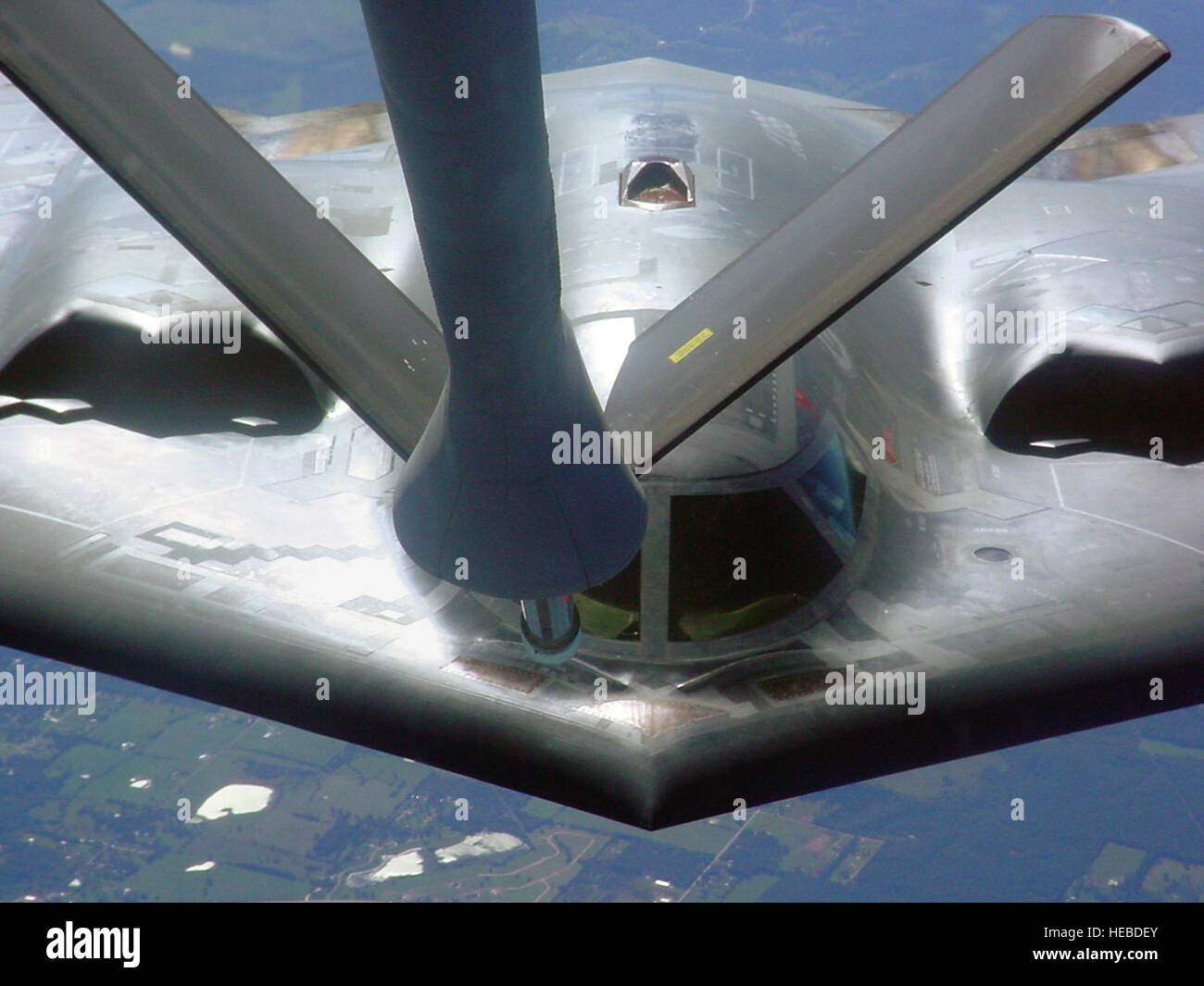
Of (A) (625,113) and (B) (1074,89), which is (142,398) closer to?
(A) (625,113)

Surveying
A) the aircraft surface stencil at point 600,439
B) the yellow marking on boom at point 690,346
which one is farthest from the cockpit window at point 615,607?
the yellow marking on boom at point 690,346

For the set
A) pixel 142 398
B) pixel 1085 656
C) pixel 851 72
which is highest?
pixel 851 72

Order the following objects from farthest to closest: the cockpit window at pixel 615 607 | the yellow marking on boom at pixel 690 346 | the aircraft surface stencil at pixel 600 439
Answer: the cockpit window at pixel 615 607, the yellow marking on boom at pixel 690 346, the aircraft surface stencil at pixel 600 439

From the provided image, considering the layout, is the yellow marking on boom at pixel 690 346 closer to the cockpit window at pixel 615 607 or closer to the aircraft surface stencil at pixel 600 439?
the aircraft surface stencil at pixel 600 439

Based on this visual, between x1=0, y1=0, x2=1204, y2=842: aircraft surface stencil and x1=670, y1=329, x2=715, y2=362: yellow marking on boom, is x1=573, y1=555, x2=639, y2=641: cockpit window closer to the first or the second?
x1=0, y1=0, x2=1204, y2=842: aircraft surface stencil

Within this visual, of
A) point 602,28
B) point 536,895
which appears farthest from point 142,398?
point 602,28

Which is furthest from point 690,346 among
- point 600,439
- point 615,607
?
point 615,607
